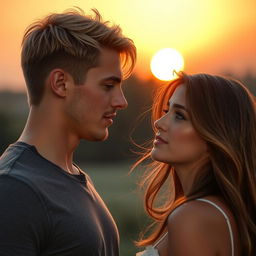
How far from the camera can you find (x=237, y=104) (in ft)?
12.1

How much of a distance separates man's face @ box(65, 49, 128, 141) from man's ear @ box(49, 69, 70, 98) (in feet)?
0.11

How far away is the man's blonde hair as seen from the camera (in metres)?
3.54

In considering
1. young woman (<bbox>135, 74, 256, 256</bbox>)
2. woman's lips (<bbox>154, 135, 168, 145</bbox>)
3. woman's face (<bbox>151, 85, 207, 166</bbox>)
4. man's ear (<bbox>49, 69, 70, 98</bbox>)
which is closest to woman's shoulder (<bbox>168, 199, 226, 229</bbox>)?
young woman (<bbox>135, 74, 256, 256</bbox>)

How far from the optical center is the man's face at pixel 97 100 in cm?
355

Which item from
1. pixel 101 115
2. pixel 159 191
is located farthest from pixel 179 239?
pixel 159 191

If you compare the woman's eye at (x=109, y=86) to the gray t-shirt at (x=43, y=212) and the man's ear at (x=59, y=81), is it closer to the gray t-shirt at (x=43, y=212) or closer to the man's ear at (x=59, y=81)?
the man's ear at (x=59, y=81)

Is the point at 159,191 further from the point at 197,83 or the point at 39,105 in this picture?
the point at 39,105

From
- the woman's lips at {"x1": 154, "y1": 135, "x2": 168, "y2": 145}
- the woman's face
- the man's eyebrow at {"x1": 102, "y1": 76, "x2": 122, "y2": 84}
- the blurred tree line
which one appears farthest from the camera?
the blurred tree line

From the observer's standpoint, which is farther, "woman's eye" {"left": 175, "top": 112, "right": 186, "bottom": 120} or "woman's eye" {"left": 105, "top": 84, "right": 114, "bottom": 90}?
"woman's eye" {"left": 175, "top": 112, "right": 186, "bottom": 120}

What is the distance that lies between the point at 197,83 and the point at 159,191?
34.7 inches

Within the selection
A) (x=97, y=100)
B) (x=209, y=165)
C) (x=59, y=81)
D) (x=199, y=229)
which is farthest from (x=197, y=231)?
(x=59, y=81)

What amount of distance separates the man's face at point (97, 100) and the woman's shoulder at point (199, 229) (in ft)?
1.89

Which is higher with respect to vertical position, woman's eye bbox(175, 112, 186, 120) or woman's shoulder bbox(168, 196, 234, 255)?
woman's eye bbox(175, 112, 186, 120)

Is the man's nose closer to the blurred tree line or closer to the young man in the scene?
the young man
